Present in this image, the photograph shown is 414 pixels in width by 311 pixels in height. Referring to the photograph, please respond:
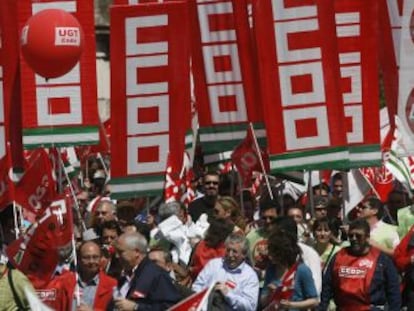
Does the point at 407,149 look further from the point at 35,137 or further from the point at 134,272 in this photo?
the point at 134,272

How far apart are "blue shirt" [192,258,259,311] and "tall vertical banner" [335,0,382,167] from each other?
3.97 meters

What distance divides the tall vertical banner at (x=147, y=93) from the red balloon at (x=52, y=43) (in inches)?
52.6

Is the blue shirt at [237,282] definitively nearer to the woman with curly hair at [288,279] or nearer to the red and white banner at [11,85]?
the woman with curly hair at [288,279]

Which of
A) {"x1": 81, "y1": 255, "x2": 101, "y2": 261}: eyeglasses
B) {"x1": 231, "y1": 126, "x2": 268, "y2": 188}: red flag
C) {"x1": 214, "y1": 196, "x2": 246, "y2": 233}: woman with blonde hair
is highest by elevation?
{"x1": 231, "y1": 126, "x2": 268, "y2": 188}: red flag

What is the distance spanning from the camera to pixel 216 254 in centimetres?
1736

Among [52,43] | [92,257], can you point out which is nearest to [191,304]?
[92,257]

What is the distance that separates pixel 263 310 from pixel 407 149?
208 inches

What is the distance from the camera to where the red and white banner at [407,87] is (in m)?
20.8

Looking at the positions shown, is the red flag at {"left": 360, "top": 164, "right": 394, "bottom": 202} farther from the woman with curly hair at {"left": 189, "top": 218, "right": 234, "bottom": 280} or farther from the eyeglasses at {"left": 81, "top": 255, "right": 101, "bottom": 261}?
the eyeglasses at {"left": 81, "top": 255, "right": 101, "bottom": 261}

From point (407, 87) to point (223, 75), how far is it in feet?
6.41

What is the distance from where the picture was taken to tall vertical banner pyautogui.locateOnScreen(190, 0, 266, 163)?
21000mm

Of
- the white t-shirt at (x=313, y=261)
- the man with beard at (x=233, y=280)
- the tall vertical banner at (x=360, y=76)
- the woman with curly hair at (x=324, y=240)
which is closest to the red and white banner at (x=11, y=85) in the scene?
the tall vertical banner at (x=360, y=76)

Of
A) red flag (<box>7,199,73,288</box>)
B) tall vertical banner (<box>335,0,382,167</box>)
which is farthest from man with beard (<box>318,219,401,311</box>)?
tall vertical banner (<box>335,0,382,167</box>)

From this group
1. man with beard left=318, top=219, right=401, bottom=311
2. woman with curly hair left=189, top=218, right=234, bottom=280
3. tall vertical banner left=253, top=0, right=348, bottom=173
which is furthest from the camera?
tall vertical banner left=253, top=0, right=348, bottom=173
